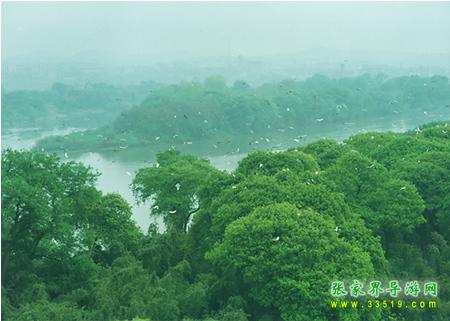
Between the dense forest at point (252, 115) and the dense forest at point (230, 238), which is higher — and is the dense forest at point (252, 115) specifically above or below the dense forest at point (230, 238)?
above

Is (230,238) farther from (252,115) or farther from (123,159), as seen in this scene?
(252,115)

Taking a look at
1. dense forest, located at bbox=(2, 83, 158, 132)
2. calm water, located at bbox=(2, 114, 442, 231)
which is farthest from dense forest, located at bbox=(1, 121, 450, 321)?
dense forest, located at bbox=(2, 83, 158, 132)

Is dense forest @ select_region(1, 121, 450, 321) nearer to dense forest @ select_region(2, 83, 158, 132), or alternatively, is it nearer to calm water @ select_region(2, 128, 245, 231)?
calm water @ select_region(2, 128, 245, 231)

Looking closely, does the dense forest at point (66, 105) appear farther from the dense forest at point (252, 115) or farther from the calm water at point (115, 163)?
the dense forest at point (252, 115)

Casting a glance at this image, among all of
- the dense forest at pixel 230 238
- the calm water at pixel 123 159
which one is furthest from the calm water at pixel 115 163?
the dense forest at pixel 230 238

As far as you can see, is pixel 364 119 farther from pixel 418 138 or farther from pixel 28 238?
pixel 28 238

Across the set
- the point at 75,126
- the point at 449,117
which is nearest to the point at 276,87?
the point at 449,117
